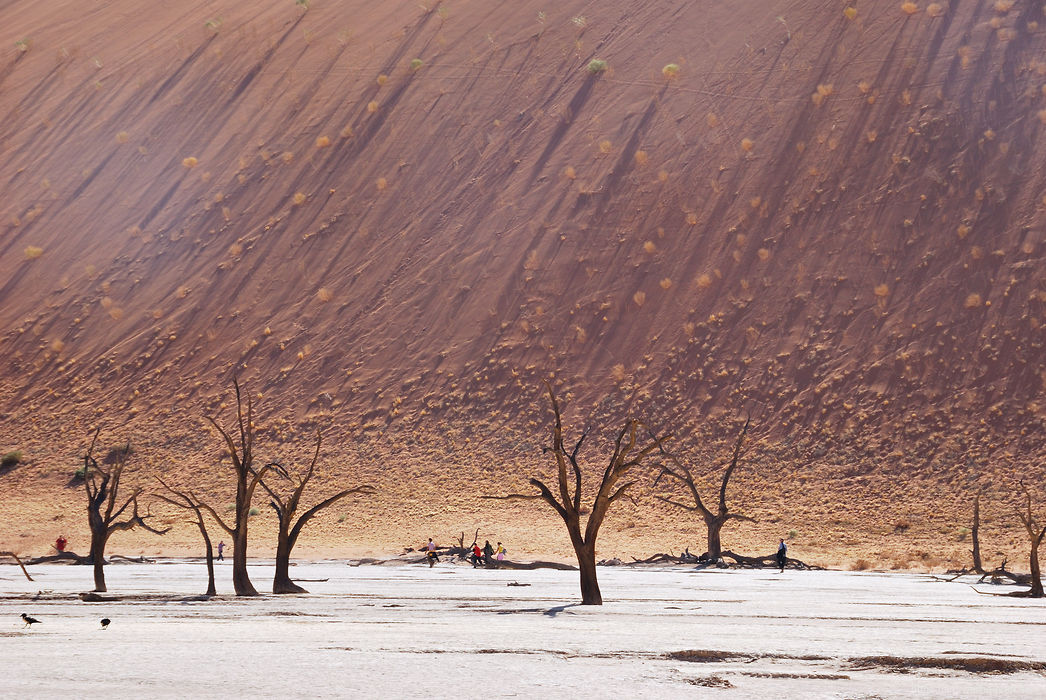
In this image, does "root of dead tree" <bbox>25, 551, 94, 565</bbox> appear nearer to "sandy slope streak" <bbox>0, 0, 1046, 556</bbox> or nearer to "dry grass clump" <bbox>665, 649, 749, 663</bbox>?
"sandy slope streak" <bbox>0, 0, 1046, 556</bbox>

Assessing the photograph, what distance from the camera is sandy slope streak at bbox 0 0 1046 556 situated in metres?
50.1

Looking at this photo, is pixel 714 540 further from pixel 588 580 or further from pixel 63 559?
pixel 63 559

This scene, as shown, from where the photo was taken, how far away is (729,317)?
5362 cm

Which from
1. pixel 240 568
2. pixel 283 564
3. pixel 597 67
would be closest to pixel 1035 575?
pixel 283 564

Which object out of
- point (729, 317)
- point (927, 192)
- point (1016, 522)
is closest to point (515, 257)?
point (729, 317)

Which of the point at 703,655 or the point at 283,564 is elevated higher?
the point at 283,564

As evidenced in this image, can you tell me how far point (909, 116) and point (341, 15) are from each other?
34.4 meters

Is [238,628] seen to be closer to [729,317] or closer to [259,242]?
[729,317]

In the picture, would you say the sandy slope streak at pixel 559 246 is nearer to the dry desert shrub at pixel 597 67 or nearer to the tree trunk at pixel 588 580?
the dry desert shrub at pixel 597 67

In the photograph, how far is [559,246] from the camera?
5850cm

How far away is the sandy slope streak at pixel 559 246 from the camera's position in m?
50.1

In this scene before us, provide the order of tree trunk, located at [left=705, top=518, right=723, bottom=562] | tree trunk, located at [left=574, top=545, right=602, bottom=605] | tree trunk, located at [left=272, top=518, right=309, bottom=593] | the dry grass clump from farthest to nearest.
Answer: tree trunk, located at [left=705, top=518, right=723, bottom=562] < tree trunk, located at [left=272, top=518, right=309, bottom=593] < tree trunk, located at [left=574, top=545, right=602, bottom=605] < the dry grass clump

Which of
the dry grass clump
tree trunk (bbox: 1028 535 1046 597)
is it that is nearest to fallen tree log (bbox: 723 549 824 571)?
tree trunk (bbox: 1028 535 1046 597)

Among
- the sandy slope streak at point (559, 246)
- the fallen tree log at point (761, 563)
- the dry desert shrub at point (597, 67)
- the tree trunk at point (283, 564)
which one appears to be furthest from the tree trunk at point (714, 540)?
the dry desert shrub at point (597, 67)
